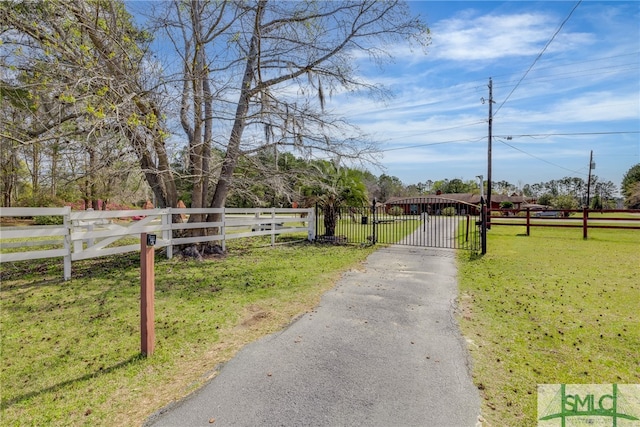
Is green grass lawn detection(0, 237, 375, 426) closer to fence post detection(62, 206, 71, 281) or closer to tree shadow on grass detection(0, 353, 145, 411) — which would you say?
tree shadow on grass detection(0, 353, 145, 411)

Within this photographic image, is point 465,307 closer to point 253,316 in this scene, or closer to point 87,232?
point 253,316

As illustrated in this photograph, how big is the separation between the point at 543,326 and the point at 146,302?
174 inches

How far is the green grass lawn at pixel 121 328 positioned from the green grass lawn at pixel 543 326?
2286 millimetres

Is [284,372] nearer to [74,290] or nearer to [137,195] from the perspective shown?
[74,290]

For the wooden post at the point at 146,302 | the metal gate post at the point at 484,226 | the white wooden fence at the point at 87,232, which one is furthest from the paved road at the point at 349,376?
the metal gate post at the point at 484,226

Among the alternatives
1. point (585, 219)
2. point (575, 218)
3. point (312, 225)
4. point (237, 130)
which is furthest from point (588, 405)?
point (585, 219)

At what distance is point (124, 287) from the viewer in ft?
18.4

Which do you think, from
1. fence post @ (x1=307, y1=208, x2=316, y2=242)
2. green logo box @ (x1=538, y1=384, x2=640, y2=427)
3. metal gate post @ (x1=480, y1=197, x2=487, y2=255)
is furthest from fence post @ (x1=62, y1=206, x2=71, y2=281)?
metal gate post @ (x1=480, y1=197, x2=487, y2=255)

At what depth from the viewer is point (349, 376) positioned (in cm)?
286

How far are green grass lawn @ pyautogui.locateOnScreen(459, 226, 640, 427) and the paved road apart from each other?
23cm

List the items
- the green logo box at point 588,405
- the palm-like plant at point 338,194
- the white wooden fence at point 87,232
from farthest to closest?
the palm-like plant at point 338,194 < the white wooden fence at point 87,232 < the green logo box at point 588,405

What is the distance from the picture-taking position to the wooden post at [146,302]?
3.16 metres

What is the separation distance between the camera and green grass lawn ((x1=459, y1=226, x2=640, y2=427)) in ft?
9.11

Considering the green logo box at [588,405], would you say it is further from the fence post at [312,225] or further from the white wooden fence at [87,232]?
the fence post at [312,225]
